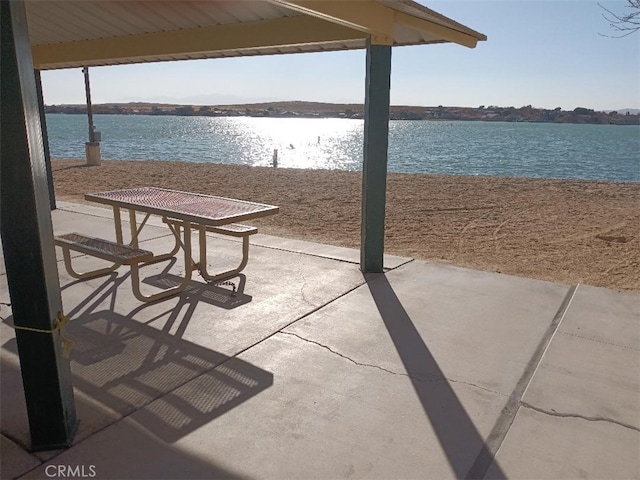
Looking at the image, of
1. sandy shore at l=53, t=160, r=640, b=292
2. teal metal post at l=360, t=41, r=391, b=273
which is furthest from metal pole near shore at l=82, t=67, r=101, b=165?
teal metal post at l=360, t=41, r=391, b=273

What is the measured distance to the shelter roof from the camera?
16.0 feet

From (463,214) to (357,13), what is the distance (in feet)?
24.6

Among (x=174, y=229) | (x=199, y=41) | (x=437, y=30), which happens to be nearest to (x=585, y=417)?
(x=437, y=30)

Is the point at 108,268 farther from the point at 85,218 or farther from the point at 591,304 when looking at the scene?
the point at 591,304

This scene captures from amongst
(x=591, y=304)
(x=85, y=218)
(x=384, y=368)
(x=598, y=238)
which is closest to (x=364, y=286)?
(x=384, y=368)

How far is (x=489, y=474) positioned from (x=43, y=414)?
2280 millimetres

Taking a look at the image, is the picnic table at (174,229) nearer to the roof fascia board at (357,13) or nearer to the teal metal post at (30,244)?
the teal metal post at (30,244)

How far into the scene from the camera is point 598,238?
359 inches

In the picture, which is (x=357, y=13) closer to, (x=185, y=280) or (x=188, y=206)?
(x=188, y=206)

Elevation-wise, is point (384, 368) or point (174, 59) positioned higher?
point (174, 59)

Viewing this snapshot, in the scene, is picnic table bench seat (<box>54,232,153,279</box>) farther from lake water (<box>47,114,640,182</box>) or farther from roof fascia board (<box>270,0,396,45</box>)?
lake water (<box>47,114,640,182</box>)

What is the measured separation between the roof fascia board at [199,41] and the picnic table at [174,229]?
1.90 meters

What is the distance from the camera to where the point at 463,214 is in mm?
11305

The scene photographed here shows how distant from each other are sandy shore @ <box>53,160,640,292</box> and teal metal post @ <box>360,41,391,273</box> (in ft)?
6.95
